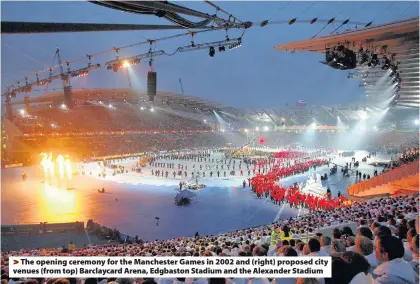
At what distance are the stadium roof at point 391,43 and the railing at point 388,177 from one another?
617 centimetres

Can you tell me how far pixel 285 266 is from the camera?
10.8 ft

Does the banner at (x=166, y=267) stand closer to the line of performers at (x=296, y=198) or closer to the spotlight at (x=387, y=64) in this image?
the line of performers at (x=296, y=198)

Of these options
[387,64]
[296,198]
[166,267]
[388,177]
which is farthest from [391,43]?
[166,267]

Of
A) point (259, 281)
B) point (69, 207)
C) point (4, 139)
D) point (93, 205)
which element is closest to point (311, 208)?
point (93, 205)

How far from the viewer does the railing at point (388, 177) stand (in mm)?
14719

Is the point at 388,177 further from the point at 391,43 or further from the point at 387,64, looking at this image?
the point at 391,43

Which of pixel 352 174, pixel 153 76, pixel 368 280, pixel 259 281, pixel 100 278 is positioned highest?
pixel 153 76

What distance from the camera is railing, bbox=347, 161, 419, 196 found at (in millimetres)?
14719

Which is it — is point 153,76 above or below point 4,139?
above

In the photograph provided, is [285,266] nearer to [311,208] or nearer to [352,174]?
[311,208]

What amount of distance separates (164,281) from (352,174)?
90.3 ft

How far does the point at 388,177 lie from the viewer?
15.7 metres

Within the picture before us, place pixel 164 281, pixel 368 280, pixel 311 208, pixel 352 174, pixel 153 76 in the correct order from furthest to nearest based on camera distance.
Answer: pixel 352 174
pixel 311 208
pixel 153 76
pixel 164 281
pixel 368 280

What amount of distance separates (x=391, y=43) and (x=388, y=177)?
6.97 meters
